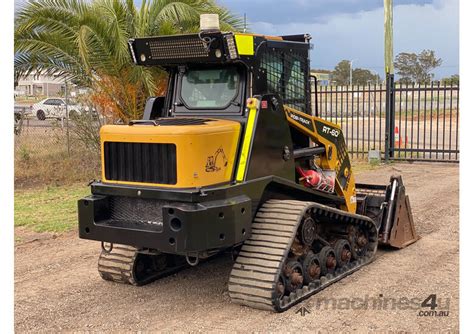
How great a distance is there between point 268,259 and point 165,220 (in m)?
1.11

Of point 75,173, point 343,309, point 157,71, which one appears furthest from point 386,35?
point 343,309

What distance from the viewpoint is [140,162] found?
582 cm

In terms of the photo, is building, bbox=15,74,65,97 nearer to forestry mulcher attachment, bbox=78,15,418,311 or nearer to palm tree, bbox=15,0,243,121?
palm tree, bbox=15,0,243,121

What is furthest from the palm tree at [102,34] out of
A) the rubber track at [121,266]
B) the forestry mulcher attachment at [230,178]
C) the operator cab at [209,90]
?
the rubber track at [121,266]

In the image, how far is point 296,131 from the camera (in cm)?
710

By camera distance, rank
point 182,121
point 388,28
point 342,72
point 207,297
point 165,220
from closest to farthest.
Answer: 1. point 165,220
2. point 182,121
3. point 207,297
4. point 388,28
5. point 342,72

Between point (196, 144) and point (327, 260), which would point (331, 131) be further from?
point (196, 144)

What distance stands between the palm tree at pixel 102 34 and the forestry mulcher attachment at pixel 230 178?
5448mm

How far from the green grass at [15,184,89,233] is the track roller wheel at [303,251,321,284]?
4.52 meters

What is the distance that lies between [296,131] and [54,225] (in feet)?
14.8

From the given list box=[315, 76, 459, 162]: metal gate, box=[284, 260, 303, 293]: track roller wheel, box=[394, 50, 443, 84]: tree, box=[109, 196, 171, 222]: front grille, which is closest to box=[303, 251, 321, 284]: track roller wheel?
box=[284, 260, 303, 293]: track roller wheel

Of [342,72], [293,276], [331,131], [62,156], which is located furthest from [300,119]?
[342,72]

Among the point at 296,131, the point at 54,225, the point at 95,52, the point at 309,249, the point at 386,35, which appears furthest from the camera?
the point at 386,35

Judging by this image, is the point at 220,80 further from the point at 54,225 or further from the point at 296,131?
the point at 54,225
